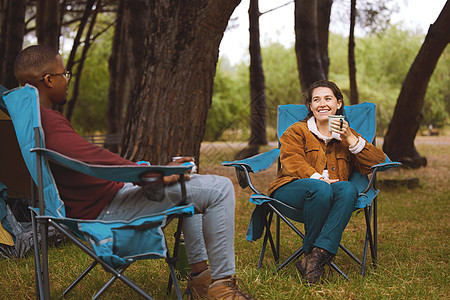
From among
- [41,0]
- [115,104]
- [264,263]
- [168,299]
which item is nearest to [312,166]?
[264,263]

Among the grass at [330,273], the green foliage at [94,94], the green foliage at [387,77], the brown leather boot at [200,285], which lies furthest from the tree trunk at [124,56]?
the green foliage at [387,77]

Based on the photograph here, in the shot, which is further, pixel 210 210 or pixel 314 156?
pixel 314 156

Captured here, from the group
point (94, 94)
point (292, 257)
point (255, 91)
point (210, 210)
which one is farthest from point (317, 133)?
point (94, 94)

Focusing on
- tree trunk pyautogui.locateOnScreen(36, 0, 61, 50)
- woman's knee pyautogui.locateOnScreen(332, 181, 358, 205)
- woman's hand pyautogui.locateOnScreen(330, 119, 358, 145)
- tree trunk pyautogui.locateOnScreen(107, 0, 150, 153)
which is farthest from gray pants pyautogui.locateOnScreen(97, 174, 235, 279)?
tree trunk pyautogui.locateOnScreen(107, 0, 150, 153)

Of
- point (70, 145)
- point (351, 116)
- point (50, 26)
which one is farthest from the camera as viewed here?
point (50, 26)

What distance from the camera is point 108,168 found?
1.76 m

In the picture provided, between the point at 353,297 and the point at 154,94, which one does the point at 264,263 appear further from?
the point at 154,94

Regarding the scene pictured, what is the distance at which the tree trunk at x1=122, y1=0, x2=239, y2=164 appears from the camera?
13.0ft

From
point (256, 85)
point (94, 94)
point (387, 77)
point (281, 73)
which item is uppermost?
point (281, 73)

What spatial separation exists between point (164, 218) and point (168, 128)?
2.24m

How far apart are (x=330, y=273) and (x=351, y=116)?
1024 millimetres

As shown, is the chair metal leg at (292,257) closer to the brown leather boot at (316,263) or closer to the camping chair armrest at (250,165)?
the brown leather boot at (316,263)

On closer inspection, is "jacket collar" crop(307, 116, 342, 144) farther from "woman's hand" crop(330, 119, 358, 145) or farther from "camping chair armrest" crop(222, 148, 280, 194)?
"camping chair armrest" crop(222, 148, 280, 194)

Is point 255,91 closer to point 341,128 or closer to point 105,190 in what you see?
point 341,128
